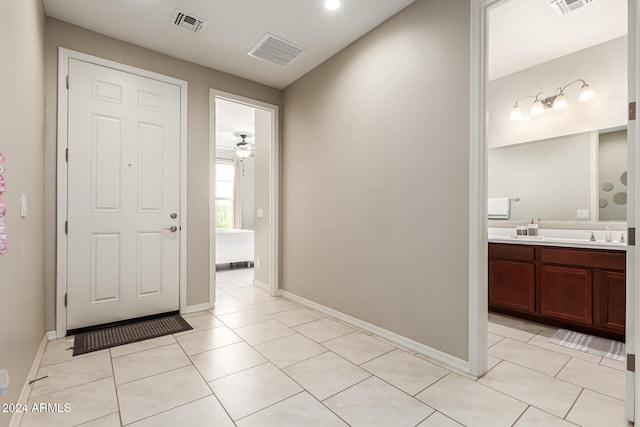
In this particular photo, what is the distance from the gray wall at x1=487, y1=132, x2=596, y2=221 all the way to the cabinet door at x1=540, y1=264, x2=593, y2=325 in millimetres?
707

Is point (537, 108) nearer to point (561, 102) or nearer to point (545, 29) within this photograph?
point (561, 102)

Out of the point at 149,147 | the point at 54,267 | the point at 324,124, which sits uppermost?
the point at 324,124

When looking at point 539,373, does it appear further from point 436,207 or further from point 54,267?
point 54,267

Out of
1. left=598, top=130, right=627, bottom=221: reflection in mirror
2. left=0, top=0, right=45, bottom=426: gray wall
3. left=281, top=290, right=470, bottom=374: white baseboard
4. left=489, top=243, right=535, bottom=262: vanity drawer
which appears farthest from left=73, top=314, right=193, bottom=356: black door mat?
left=598, top=130, right=627, bottom=221: reflection in mirror

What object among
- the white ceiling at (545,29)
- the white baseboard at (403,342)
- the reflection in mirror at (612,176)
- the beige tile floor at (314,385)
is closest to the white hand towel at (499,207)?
the reflection in mirror at (612,176)

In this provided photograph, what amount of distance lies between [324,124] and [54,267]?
291 cm

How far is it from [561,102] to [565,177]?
807 millimetres

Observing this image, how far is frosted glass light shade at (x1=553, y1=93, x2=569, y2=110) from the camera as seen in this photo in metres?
3.21

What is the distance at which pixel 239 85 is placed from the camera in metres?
3.75

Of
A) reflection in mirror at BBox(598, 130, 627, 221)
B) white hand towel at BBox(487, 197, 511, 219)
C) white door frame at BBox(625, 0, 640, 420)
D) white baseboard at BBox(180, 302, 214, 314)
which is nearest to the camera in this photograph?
white door frame at BBox(625, 0, 640, 420)

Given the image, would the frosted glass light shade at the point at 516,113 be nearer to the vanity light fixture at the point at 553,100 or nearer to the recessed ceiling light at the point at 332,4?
the vanity light fixture at the point at 553,100

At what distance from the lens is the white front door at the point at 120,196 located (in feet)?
9.01

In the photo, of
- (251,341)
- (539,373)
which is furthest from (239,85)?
(539,373)

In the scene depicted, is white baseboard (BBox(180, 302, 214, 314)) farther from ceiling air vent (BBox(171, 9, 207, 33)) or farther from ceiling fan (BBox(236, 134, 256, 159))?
ceiling fan (BBox(236, 134, 256, 159))
